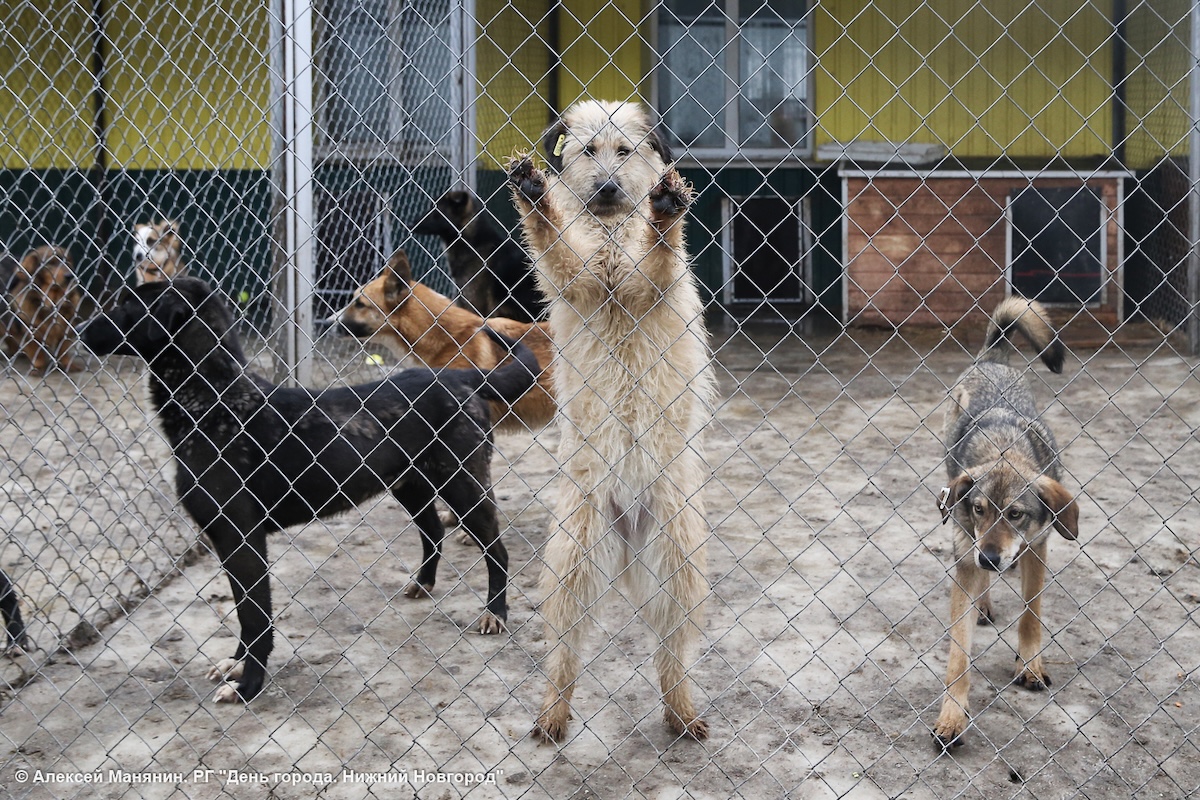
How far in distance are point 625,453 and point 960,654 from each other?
1272 mm

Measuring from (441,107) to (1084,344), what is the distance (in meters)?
6.41

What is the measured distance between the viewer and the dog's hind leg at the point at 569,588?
344 cm

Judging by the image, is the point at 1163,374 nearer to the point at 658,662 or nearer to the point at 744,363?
the point at 744,363

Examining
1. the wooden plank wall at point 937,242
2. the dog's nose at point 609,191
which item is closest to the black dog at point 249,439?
the dog's nose at point 609,191

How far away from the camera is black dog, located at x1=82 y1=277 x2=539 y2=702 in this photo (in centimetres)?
387

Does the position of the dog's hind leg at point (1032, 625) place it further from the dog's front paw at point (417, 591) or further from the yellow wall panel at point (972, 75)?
the yellow wall panel at point (972, 75)

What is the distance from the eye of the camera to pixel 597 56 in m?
11.8

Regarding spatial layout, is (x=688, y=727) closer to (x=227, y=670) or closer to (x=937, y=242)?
(x=227, y=670)

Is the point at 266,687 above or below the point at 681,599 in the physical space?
below

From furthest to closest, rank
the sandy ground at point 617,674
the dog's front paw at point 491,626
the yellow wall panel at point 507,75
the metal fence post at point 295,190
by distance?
the yellow wall panel at point 507,75
the metal fence post at point 295,190
the dog's front paw at point 491,626
the sandy ground at point 617,674

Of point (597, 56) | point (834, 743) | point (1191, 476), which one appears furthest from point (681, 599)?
point (597, 56)

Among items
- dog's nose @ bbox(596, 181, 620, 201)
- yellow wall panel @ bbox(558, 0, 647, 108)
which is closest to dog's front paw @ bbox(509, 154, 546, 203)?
dog's nose @ bbox(596, 181, 620, 201)

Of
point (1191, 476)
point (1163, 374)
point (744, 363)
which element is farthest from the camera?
point (744, 363)

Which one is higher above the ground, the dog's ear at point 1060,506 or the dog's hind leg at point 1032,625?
the dog's ear at point 1060,506
